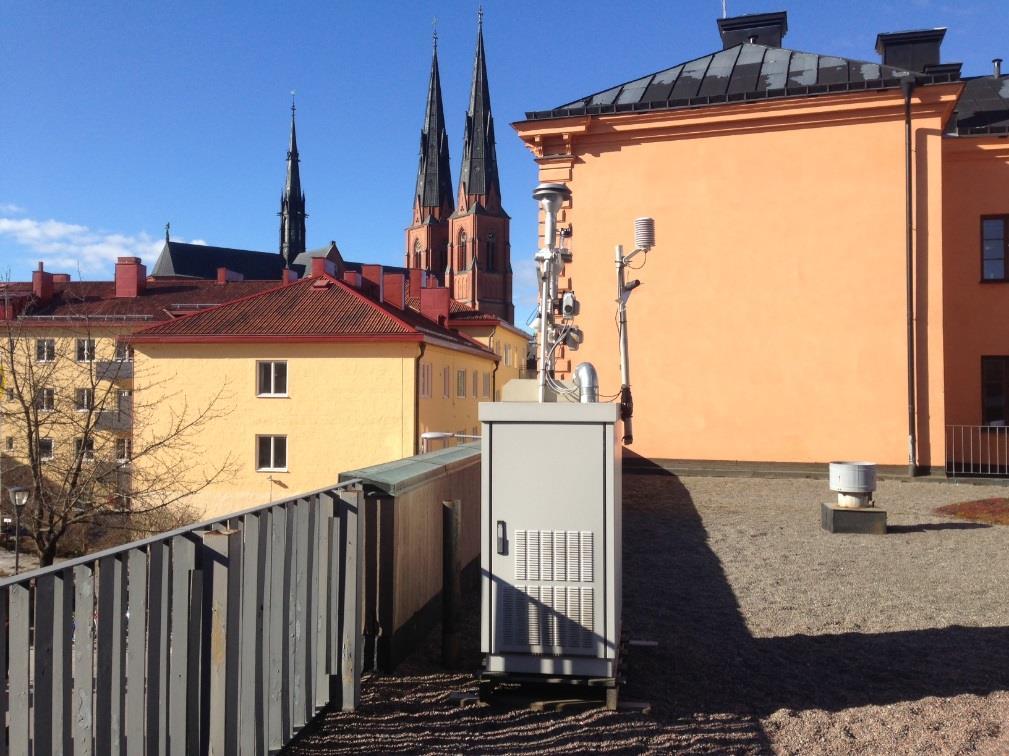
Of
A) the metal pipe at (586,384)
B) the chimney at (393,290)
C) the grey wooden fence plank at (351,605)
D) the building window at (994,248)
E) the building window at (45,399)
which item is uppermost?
the chimney at (393,290)

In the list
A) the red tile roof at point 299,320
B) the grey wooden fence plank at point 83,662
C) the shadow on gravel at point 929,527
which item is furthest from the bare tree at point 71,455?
the grey wooden fence plank at point 83,662

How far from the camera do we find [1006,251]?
18234 millimetres

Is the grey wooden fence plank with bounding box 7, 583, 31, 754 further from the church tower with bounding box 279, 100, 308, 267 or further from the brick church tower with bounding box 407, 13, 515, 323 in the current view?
the church tower with bounding box 279, 100, 308, 267

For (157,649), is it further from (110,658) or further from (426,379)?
(426,379)

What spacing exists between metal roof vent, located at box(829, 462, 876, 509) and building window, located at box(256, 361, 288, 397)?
80.8 ft

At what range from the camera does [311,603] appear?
4.21m

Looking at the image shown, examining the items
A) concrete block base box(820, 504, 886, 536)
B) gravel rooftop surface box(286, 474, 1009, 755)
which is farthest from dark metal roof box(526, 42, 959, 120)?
gravel rooftop surface box(286, 474, 1009, 755)

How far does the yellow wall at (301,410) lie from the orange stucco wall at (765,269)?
1459 cm

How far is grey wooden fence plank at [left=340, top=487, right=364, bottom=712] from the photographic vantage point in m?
4.53

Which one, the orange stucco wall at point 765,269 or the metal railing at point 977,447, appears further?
the metal railing at point 977,447

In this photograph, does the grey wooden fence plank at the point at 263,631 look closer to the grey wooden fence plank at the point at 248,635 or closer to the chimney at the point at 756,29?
the grey wooden fence plank at the point at 248,635

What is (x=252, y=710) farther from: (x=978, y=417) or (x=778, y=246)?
(x=978, y=417)

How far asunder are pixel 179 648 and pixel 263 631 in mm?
604

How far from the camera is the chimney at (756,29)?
20.6m
